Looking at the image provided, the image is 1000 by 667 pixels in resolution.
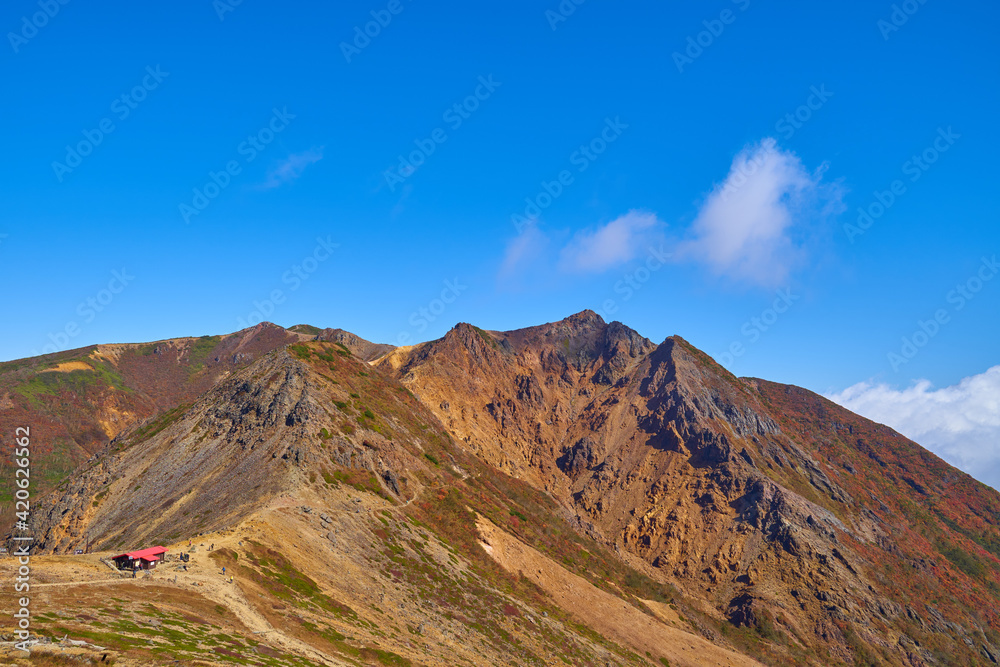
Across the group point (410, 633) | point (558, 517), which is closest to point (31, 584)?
point (410, 633)

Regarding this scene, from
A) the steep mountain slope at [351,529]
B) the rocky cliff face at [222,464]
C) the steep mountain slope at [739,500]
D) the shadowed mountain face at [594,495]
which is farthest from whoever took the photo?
the steep mountain slope at [739,500]

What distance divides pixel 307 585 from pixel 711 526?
117m

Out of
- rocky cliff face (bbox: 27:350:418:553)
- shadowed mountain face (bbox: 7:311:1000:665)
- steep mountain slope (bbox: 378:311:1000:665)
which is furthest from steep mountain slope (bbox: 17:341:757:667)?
steep mountain slope (bbox: 378:311:1000:665)

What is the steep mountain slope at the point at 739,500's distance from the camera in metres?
119

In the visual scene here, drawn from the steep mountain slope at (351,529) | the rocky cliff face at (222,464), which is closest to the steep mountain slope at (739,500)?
the steep mountain slope at (351,529)

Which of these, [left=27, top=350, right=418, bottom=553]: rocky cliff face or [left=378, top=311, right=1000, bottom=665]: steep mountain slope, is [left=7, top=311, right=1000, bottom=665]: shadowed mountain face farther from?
[left=378, top=311, right=1000, bottom=665]: steep mountain slope

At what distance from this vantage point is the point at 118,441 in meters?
115

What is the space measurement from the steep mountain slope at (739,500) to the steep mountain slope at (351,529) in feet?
79.7

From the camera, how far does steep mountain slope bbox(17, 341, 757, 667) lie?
52219 mm

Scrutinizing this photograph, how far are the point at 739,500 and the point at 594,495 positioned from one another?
39.3 m

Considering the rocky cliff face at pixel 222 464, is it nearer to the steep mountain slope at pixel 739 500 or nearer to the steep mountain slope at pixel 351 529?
the steep mountain slope at pixel 351 529

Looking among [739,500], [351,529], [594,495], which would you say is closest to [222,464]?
[351,529]

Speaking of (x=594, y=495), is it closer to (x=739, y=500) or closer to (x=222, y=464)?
(x=739, y=500)

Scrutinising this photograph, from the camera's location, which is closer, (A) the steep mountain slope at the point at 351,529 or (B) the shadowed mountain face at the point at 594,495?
(A) the steep mountain slope at the point at 351,529
